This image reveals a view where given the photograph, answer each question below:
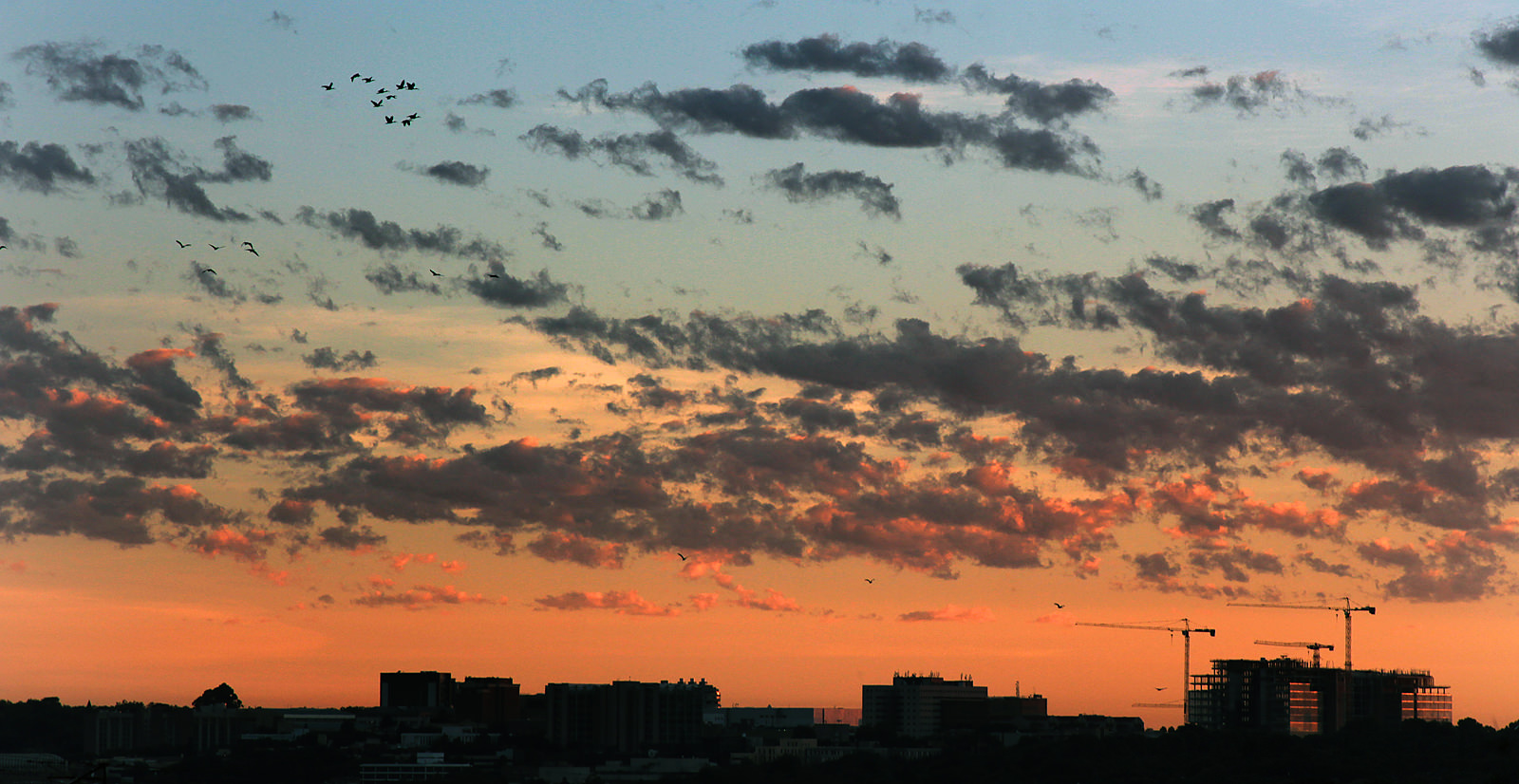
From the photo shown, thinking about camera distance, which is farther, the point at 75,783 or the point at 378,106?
the point at 378,106

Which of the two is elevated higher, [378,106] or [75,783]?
[378,106]

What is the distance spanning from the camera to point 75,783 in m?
89.4

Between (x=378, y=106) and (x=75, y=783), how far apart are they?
77041mm

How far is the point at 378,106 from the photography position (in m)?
154
